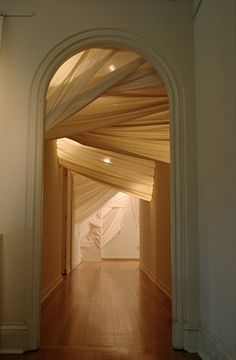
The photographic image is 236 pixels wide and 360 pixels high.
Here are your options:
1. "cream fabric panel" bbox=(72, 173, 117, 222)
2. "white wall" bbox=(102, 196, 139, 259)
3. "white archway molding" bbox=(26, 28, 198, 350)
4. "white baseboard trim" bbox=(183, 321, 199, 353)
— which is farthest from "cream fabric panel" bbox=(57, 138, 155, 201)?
"white wall" bbox=(102, 196, 139, 259)

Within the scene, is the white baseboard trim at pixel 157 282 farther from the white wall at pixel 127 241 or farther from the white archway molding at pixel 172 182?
the white wall at pixel 127 241

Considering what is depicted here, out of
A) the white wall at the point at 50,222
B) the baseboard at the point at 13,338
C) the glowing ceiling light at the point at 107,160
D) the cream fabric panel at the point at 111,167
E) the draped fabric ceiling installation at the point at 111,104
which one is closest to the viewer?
the baseboard at the point at 13,338

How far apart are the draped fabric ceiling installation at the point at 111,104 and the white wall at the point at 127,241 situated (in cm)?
666

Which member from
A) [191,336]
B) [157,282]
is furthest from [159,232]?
[191,336]

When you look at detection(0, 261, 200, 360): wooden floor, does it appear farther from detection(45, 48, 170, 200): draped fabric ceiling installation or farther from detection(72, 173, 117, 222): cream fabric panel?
detection(72, 173, 117, 222): cream fabric panel

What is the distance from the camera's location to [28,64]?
3107 mm

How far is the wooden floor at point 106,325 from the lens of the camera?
2.83 m

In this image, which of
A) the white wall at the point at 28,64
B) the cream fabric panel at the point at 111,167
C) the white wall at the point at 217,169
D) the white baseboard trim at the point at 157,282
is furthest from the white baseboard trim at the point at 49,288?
the white wall at the point at 217,169

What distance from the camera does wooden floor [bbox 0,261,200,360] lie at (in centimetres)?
283

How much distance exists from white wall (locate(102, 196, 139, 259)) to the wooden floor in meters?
6.58

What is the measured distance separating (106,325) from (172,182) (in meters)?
1.60

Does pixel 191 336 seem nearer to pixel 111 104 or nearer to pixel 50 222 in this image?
pixel 111 104

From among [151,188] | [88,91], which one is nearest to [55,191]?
[151,188]

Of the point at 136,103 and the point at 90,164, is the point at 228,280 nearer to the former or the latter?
the point at 136,103
